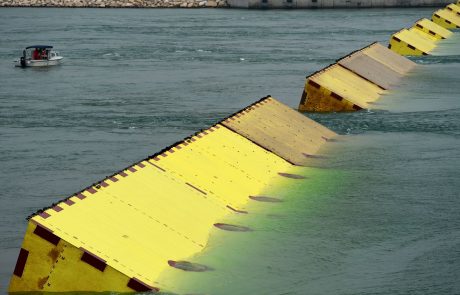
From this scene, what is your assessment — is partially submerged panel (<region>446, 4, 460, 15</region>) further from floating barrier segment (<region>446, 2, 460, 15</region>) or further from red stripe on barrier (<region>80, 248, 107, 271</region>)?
red stripe on barrier (<region>80, 248, 107, 271</region>)

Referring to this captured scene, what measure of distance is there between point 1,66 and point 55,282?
45595mm

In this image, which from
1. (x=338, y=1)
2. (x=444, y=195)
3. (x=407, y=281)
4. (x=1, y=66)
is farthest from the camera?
(x=338, y=1)

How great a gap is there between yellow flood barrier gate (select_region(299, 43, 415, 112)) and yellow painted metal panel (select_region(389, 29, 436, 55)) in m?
7.34

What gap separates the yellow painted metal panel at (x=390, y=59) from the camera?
5256 cm

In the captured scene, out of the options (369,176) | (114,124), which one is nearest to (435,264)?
(369,176)

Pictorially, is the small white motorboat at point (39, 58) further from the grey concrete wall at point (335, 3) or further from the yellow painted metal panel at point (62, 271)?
the grey concrete wall at point (335, 3)

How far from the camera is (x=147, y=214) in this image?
1908 cm

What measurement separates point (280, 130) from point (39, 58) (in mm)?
33931

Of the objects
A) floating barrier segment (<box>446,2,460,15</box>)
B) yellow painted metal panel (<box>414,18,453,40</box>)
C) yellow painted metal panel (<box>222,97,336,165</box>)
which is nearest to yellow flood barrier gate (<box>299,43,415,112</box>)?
yellow painted metal panel (<box>222,97,336,165</box>)

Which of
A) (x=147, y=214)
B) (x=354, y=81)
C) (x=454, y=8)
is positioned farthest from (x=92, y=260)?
(x=454, y=8)

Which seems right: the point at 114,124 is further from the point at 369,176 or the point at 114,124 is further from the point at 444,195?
the point at 444,195

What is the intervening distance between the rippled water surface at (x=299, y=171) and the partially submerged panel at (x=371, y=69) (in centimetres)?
98

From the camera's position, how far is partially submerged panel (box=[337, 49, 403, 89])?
45969 mm

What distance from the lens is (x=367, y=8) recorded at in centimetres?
12075
